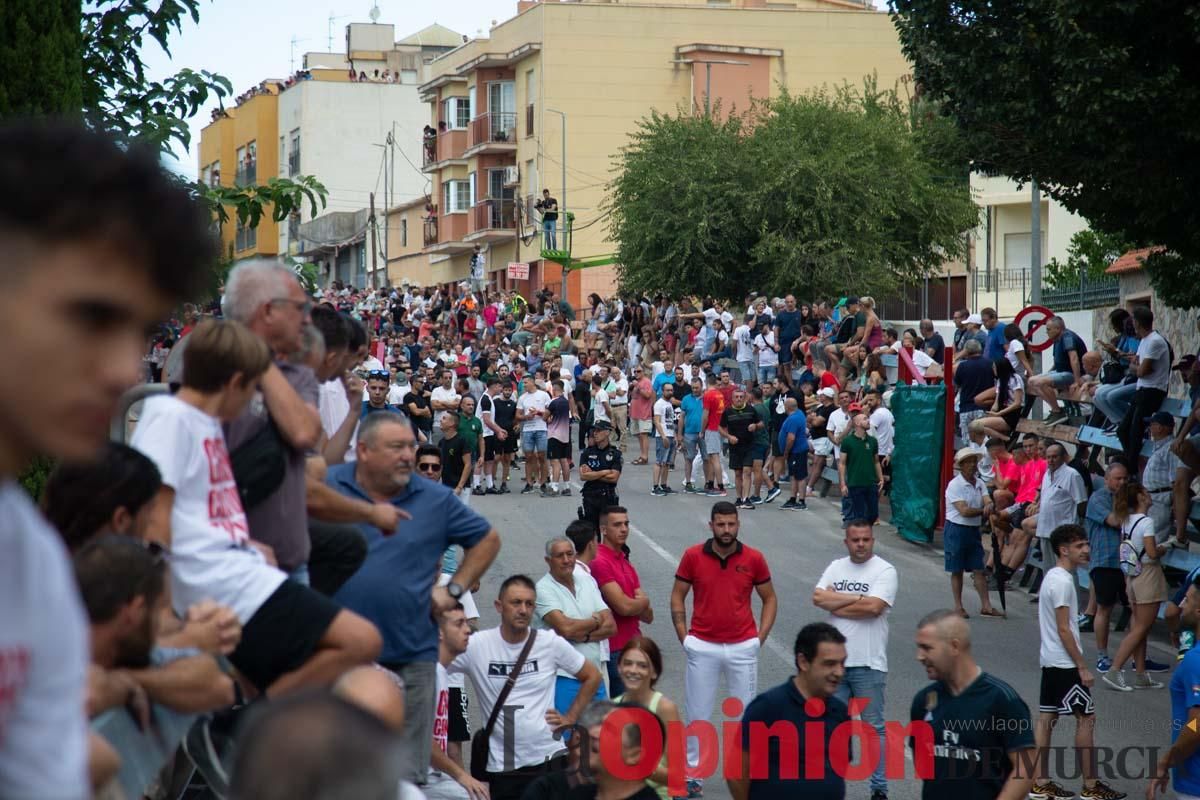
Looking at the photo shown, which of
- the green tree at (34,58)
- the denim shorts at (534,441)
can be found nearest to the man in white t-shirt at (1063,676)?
the green tree at (34,58)

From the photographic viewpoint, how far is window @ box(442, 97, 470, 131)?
65000 mm

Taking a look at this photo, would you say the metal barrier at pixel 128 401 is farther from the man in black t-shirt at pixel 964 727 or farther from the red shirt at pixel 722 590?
the red shirt at pixel 722 590

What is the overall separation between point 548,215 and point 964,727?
47.7m

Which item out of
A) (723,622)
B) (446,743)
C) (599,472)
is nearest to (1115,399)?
(599,472)

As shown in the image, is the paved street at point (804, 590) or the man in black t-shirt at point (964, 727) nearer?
the man in black t-shirt at point (964, 727)

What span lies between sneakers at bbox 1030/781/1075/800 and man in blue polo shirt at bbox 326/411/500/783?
576cm

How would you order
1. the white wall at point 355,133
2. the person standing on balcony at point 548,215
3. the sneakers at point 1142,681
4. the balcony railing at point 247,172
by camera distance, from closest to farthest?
the sneakers at point 1142,681 < the person standing on balcony at point 548,215 < the white wall at point 355,133 < the balcony railing at point 247,172

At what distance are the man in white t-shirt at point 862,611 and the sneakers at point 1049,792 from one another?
3.44 ft

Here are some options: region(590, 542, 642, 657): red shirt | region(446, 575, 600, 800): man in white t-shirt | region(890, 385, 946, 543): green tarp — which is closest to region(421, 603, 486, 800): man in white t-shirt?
region(446, 575, 600, 800): man in white t-shirt

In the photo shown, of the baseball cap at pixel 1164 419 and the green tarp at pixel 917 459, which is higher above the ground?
the baseball cap at pixel 1164 419

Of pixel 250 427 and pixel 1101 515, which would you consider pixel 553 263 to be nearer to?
pixel 1101 515

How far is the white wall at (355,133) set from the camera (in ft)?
261

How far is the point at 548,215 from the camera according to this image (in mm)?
54906

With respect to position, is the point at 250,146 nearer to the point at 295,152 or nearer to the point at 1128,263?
the point at 295,152
